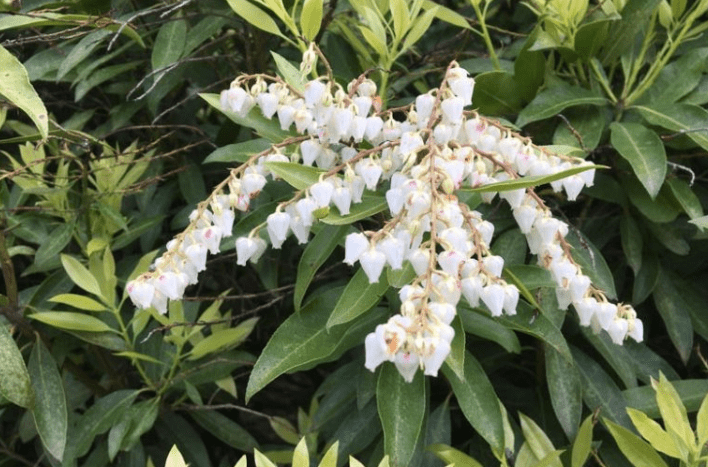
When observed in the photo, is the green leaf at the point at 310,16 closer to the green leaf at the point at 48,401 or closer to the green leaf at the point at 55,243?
the green leaf at the point at 55,243

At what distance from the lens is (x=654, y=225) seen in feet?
6.07

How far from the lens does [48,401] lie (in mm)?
1688

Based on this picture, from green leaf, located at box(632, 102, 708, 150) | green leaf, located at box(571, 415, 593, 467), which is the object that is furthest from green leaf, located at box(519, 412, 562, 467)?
green leaf, located at box(632, 102, 708, 150)

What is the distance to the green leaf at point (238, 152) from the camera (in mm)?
1660

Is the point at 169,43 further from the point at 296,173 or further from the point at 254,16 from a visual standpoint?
the point at 296,173

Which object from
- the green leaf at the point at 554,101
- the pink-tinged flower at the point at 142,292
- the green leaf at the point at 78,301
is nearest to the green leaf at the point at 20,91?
the pink-tinged flower at the point at 142,292

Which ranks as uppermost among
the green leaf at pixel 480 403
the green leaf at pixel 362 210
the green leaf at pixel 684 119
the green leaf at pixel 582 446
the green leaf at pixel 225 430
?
the green leaf at pixel 362 210

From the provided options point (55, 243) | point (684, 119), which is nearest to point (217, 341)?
point (55, 243)

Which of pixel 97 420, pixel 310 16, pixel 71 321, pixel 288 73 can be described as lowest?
pixel 97 420

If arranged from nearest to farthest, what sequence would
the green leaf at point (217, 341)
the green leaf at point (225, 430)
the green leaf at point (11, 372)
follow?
1. the green leaf at point (11, 372)
2. the green leaf at point (217, 341)
3. the green leaf at point (225, 430)

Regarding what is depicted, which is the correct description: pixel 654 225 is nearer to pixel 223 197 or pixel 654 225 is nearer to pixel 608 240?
pixel 608 240

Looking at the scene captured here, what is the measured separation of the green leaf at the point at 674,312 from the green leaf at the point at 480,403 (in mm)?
529

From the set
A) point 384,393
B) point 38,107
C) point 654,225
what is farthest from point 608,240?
point 38,107

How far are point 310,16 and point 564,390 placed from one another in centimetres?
80
